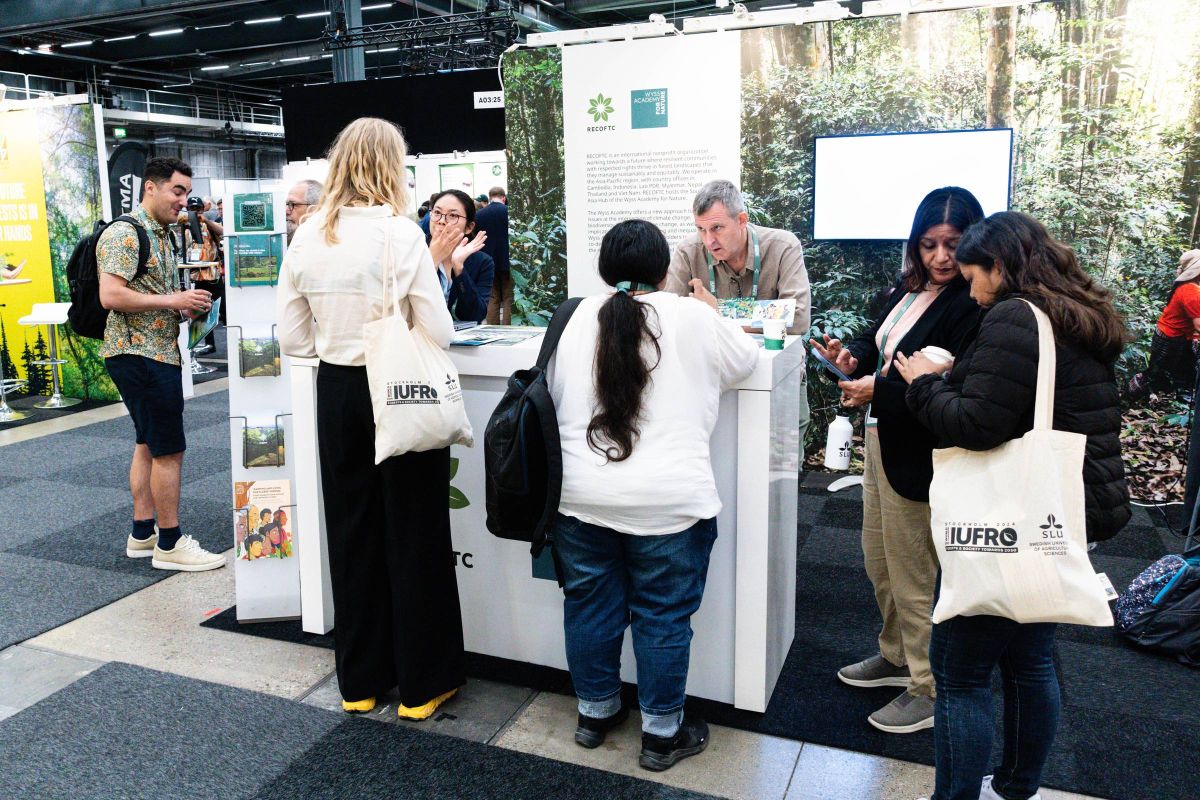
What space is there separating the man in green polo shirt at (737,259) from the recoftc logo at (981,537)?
4.33 ft

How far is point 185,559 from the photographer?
3.62 meters

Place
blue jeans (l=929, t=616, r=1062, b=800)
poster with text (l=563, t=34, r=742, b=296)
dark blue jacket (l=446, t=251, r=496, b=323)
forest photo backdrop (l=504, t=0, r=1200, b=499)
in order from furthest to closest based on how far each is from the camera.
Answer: poster with text (l=563, t=34, r=742, b=296), forest photo backdrop (l=504, t=0, r=1200, b=499), dark blue jacket (l=446, t=251, r=496, b=323), blue jeans (l=929, t=616, r=1062, b=800)

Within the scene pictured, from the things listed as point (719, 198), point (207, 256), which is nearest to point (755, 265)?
point (719, 198)

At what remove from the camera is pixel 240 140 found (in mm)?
20641

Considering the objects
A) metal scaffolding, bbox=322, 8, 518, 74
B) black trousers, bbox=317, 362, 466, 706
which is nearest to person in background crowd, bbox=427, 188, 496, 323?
black trousers, bbox=317, 362, 466, 706

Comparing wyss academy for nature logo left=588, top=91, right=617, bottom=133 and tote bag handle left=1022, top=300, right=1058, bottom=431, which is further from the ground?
wyss academy for nature logo left=588, top=91, right=617, bottom=133

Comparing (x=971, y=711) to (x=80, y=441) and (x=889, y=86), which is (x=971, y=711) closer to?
(x=889, y=86)

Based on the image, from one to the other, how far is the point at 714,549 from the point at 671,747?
1.63 feet

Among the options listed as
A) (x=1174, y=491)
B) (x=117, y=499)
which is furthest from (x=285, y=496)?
(x=1174, y=491)

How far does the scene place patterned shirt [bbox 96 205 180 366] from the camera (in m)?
3.34

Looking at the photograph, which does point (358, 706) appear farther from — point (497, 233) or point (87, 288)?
point (497, 233)

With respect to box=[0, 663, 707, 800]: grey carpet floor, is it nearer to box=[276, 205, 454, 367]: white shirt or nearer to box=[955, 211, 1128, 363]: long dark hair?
box=[276, 205, 454, 367]: white shirt

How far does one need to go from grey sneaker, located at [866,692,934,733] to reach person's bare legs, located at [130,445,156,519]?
284cm

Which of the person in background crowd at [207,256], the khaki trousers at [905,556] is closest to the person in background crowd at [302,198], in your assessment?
the khaki trousers at [905,556]
